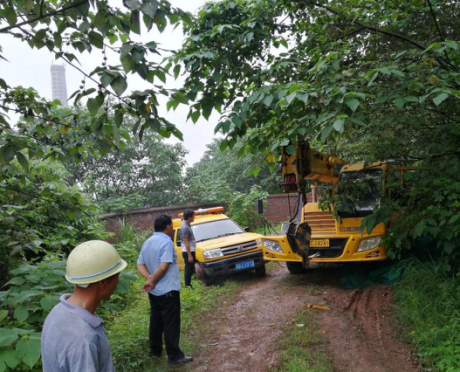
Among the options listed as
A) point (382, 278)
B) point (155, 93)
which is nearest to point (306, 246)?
point (382, 278)

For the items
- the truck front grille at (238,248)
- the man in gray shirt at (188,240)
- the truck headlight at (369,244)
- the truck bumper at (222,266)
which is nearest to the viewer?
the truck headlight at (369,244)

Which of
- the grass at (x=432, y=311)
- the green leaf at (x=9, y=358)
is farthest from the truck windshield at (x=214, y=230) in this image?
the green leaf at (x=9, y=358)

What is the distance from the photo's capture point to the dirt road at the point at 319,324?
5.04m

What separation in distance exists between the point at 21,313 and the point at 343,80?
405cm

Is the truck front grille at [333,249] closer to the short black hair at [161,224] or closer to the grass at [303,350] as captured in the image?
the grass at [303,350]

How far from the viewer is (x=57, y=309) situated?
83.4 inches

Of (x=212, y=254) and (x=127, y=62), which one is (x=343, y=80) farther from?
(x=212, y=254)

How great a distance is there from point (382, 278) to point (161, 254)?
5.03 metres

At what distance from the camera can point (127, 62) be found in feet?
8.86

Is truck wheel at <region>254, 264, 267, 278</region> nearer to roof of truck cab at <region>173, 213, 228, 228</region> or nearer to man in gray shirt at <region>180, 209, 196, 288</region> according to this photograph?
man in gray shirt at <region>180, 209, 196, 288</region>

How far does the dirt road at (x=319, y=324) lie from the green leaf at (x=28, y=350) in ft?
9.30

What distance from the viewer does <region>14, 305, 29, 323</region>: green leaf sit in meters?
3.18

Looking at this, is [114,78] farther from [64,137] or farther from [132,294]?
[132,294]

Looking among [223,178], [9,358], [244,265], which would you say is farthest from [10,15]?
[223,178]
